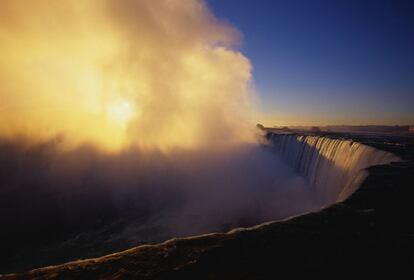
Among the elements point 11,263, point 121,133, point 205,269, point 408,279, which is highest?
point 121,133

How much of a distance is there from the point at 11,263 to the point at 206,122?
20.4 m

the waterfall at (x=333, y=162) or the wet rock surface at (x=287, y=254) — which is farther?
the waterfall at (x=333, y=162)

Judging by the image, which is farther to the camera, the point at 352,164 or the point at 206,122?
the point at 206,122

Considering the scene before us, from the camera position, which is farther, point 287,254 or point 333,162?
point 333,162

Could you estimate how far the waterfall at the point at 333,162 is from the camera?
1461 cm

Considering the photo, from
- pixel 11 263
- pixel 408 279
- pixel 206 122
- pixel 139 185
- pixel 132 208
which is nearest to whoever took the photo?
pixel 408 279

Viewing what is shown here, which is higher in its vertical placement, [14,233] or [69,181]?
[69,181]

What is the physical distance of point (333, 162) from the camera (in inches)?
819

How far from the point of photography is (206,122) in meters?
29.6

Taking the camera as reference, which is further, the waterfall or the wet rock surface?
the waterfall

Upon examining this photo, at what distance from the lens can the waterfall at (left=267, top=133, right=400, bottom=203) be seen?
47.9 ft

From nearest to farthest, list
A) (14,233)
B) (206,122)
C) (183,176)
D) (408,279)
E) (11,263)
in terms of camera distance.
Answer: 1. (408,279)
2. (11,263)
3. (14,233)
4. (183,176)
5. (206,122)

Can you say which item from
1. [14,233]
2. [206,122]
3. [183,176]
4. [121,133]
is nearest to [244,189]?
[183,176]

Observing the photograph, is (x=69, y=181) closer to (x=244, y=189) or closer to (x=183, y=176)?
(x=183, y=176)
